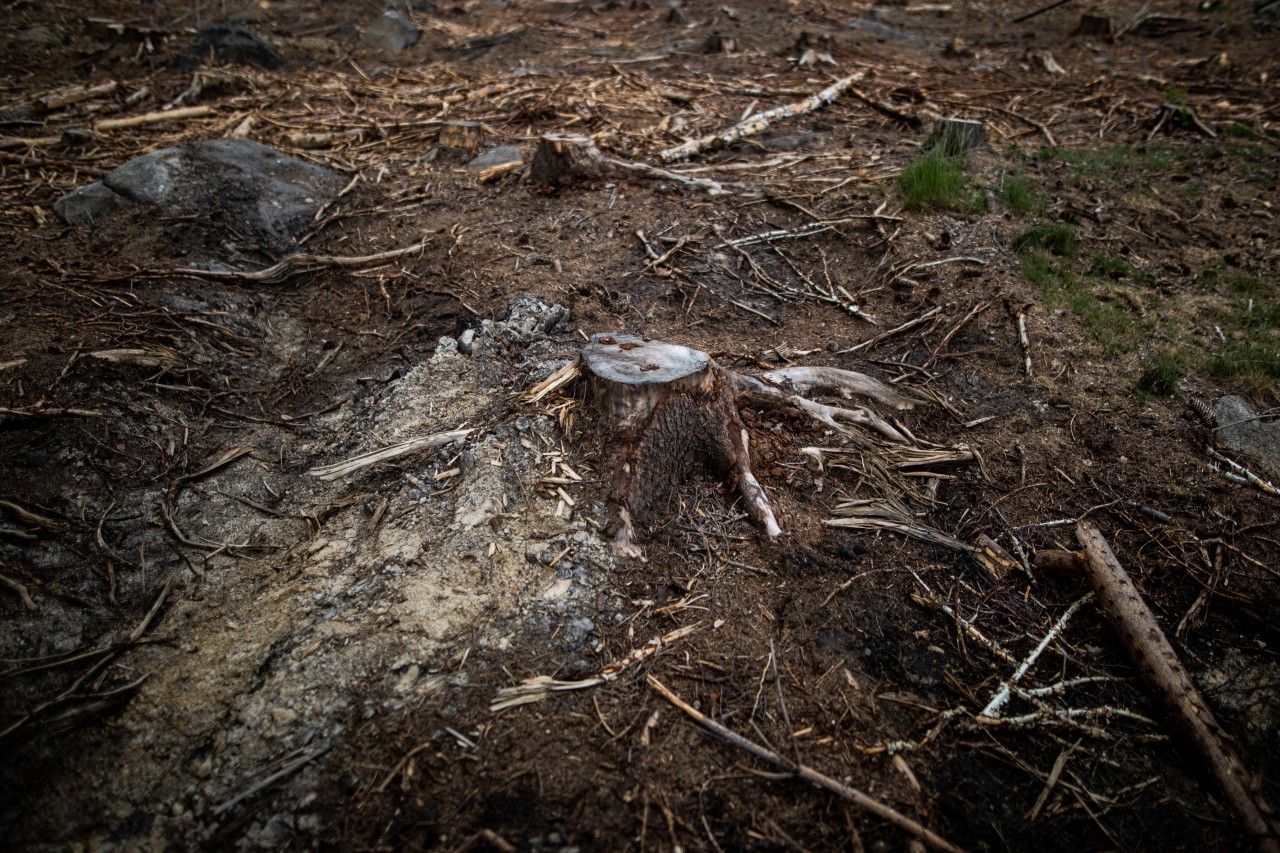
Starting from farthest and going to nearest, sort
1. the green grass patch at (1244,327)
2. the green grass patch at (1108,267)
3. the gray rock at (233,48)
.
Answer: the gray rock at (233,48) < the green grass patch at (1108,267) < the green grass patch at (1244,327)

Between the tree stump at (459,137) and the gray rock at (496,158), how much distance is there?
0.23 metres

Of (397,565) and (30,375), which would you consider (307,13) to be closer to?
(30,375)

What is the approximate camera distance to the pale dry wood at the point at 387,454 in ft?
10.00

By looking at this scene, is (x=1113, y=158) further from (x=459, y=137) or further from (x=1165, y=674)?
(x=459, y=137)

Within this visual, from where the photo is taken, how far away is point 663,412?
2.78 meters

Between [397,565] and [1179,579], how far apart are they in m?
3.20

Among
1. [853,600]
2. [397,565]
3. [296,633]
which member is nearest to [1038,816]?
[853,600]

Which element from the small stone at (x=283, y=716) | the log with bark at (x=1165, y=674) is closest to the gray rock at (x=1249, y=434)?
the log with bark at (x=1165, y=674)

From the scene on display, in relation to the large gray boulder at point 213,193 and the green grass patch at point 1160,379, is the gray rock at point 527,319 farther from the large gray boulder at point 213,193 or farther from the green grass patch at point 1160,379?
the green grass patch at point 1160,379

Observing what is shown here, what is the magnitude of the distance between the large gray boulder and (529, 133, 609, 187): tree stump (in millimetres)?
1686

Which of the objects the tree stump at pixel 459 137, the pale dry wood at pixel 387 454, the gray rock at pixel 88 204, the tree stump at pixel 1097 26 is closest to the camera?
the pale dry wood at pixel 387 454

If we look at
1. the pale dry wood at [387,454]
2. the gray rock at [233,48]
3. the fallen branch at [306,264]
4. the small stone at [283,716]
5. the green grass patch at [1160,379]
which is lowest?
the small stone at [283,716]

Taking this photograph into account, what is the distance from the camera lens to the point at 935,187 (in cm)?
477

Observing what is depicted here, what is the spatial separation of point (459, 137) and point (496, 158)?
22.7 inches
